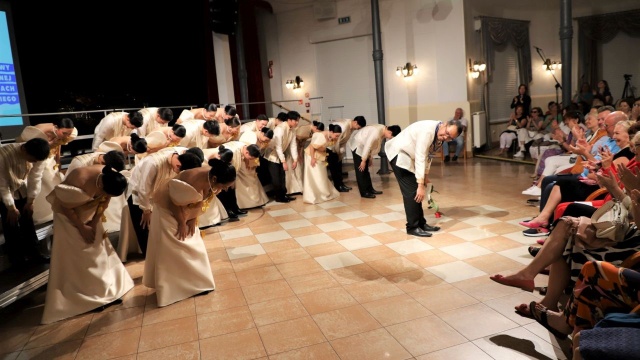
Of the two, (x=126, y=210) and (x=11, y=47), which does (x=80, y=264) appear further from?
(x=11, y=47)

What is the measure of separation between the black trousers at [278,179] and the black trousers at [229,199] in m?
0.92

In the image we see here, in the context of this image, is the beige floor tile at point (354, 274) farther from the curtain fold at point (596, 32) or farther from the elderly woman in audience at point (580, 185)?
the curtain fold at point (596, 32)

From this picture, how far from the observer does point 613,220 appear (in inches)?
103

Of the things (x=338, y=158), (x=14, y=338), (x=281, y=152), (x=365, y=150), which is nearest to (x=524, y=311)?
(x=14, y=338)

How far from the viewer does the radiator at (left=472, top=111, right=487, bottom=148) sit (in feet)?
36.7

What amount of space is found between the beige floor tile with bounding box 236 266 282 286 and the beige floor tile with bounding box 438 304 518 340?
1.54m

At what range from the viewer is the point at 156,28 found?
10.3 m

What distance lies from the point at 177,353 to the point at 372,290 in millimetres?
1495

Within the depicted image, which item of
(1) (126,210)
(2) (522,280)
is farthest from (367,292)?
(1) (126,210)

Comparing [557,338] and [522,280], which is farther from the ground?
[522,280]

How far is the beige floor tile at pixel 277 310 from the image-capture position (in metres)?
3.27

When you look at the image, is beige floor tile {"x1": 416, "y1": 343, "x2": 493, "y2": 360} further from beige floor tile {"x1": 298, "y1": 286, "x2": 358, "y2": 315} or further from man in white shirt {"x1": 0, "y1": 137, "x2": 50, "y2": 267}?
man in white shirt {"x1": 0, "y1": 137, "x2": 50, "y2": 267}

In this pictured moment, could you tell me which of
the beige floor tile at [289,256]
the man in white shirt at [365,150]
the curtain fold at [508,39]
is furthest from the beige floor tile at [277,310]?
the curtain fold at [508,39]

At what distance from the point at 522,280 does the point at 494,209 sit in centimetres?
290
